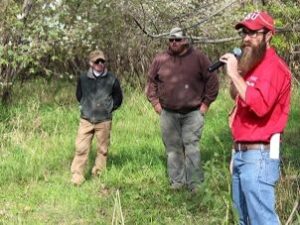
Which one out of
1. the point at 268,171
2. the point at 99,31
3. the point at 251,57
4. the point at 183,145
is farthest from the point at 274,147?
the point at 99,31

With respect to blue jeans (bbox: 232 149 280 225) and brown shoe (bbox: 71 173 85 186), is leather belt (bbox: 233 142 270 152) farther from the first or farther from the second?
Result: brown shoe (bbox: 71 173 85 186)

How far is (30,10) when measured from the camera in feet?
40.6

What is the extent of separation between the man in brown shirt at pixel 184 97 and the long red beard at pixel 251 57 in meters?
3.20

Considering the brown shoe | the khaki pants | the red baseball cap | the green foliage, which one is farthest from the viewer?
the green foliage

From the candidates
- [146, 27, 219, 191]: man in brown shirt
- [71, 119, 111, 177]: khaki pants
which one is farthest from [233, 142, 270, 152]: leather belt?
[71, 119, 111, 177]: khaki pants

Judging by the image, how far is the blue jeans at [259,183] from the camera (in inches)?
169

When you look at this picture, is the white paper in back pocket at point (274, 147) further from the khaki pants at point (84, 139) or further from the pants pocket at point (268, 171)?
the khaki pants at point (84, 139)

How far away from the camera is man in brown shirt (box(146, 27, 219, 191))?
24.8 feet

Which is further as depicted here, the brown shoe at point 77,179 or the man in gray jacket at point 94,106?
the man in gray jacket at point 94,106

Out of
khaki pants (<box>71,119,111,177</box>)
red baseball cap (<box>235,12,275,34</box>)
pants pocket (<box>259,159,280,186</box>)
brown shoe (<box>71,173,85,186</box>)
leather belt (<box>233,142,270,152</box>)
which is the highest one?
red baseball cap (<box>235,12,275,34</box>)

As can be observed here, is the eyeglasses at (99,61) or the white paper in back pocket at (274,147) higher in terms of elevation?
the eyeglasses at (99,61)

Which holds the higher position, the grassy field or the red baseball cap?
the red baseball cap

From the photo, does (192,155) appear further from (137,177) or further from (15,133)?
(15,133)

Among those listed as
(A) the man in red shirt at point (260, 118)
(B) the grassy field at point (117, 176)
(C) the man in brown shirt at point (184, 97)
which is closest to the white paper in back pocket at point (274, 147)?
(A) the man in red shirt at point (260, 118)
